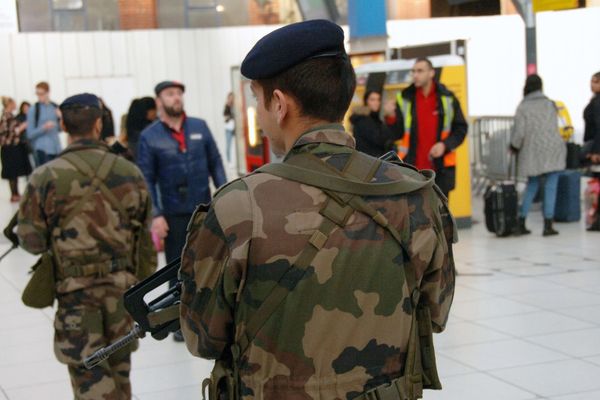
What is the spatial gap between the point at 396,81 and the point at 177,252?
557 centimetres

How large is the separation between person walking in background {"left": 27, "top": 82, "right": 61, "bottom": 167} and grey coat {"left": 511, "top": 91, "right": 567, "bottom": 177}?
24.8ft

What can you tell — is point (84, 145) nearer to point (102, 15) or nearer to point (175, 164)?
point (175, 164)

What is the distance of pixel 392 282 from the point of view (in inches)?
92.4

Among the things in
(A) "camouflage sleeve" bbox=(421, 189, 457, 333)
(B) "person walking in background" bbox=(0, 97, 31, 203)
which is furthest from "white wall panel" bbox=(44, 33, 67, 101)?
(A) "camouflage sleeve" bbox=(421, 189, 457, 333)

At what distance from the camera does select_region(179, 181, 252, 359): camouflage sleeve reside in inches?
88.2

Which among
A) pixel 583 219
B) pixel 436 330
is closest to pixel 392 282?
pixel 436 330

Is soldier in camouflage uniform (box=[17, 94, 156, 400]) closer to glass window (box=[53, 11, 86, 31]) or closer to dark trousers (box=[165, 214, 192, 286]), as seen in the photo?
dark trousers (box=[165, 214, 192, 286])

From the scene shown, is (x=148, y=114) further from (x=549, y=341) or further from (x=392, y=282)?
(x=392, y=282)

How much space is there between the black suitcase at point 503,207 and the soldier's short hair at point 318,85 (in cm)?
910

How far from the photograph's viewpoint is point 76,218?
181 inches

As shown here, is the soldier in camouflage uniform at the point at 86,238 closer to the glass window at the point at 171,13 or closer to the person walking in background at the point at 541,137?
the person walking in background at the point at 541,137

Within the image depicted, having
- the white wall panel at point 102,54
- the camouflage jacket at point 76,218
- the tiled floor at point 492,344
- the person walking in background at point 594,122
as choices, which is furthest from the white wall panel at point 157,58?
the camouflage jacket at point 76,218

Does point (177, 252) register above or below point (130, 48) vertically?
below

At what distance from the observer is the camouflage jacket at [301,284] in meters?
2.26
